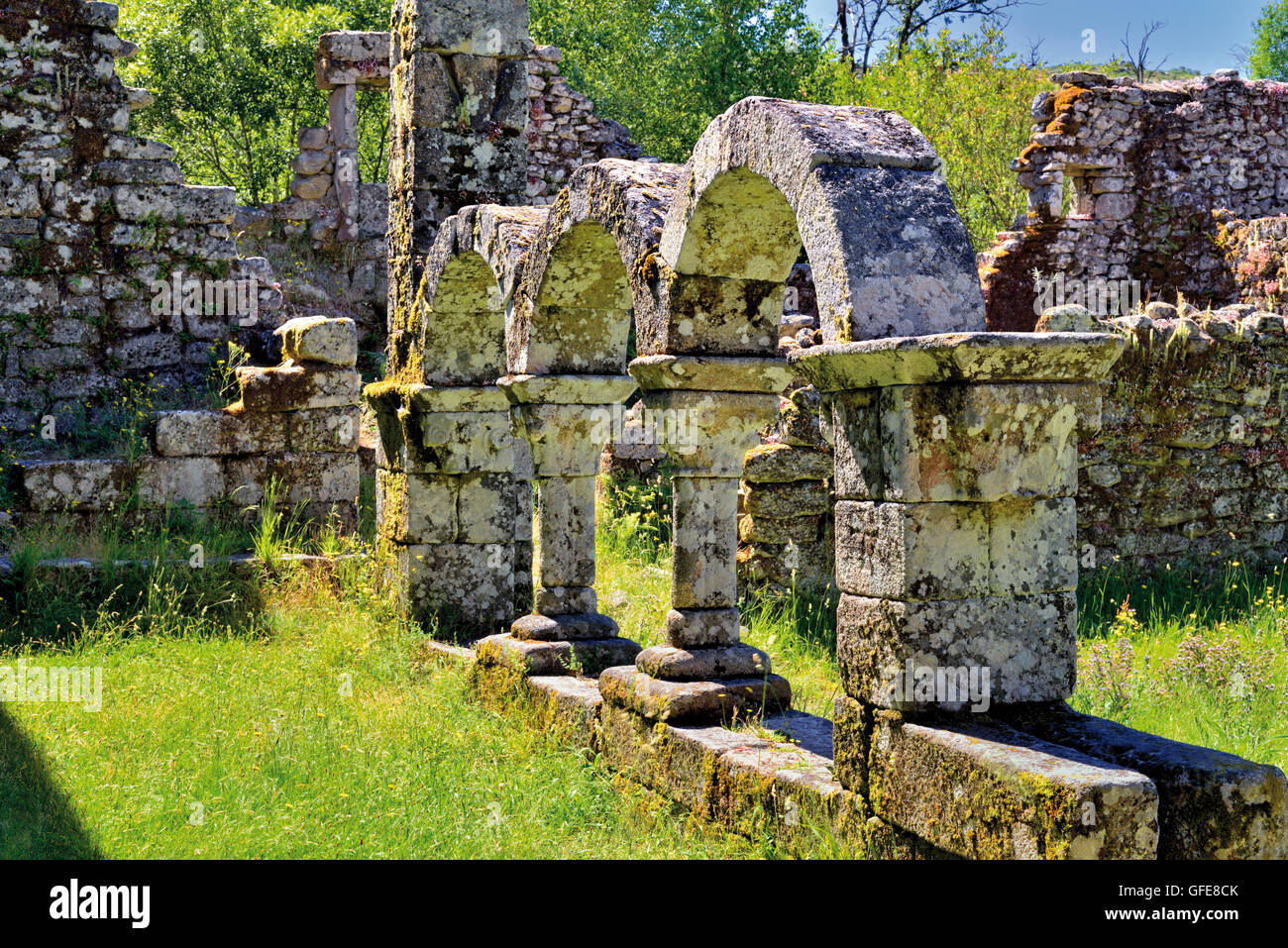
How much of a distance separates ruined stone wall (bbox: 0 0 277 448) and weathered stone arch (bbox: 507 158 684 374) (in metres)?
4.53

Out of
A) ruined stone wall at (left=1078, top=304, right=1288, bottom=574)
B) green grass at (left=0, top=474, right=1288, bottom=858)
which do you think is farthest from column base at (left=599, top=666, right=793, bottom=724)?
ruined stone wall at (left=1078, top=304, right=1288, bottom=574)

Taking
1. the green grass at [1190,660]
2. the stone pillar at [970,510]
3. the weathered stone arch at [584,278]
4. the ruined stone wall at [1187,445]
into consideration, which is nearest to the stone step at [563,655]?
the weathered stone arch at [584,278]

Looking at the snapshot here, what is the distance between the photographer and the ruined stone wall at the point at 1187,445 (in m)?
8.20

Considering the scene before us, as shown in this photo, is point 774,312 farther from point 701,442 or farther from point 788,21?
point 788,21

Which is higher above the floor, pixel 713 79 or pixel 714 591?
pixel 713 79

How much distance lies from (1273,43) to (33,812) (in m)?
34.8

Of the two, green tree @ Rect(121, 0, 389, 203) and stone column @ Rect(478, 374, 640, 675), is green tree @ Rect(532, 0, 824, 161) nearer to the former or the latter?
green tree @ Rect(121, 0, 389, 203)

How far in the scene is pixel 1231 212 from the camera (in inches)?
508

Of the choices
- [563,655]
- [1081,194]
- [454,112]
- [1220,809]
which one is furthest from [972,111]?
[1220,809]

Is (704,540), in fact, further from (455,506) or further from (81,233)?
(81,233)

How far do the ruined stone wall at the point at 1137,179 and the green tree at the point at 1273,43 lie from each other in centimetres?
2046

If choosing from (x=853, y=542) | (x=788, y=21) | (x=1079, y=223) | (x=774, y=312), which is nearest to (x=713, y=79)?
(x=788, y=21)

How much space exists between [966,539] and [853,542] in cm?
35

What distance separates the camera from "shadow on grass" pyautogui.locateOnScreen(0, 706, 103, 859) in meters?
4.26
